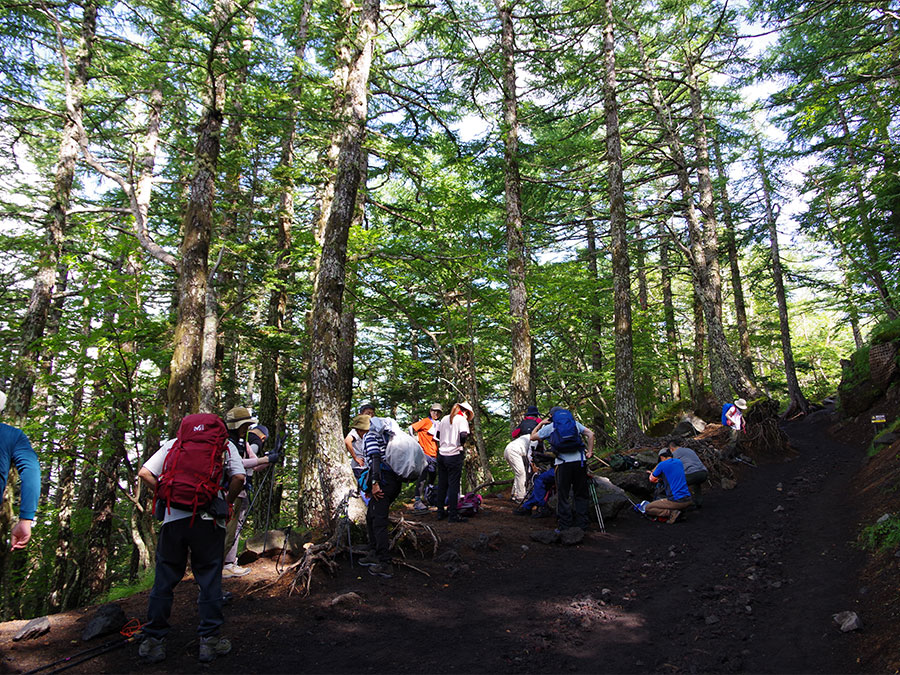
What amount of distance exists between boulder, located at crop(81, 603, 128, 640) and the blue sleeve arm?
130 cm

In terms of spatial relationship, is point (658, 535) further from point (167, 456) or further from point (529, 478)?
point (167, 456)

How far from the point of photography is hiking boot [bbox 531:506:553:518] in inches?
332

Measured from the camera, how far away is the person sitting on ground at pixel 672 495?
8.02 m

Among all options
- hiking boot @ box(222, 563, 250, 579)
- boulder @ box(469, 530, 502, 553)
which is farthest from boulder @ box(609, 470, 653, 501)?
hiking boot @ box(222, 563, 250, 579)

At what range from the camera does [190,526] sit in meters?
3.71

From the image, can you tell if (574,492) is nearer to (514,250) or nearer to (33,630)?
(514,250)

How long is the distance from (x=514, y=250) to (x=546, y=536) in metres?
6.93

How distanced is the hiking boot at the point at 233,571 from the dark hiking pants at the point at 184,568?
1777 millimetres

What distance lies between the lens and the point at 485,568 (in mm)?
5934

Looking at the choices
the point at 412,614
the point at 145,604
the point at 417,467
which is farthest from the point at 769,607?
the point at 145,604

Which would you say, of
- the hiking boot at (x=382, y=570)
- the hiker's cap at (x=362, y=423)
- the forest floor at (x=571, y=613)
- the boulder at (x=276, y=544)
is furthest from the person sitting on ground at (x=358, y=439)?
the forest floor at (x=571, y=613)

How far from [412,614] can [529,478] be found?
18.2 ft

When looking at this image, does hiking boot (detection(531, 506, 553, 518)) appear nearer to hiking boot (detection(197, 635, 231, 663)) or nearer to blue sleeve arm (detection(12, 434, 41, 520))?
hiking boot (detection(197, 635, 231, 663))

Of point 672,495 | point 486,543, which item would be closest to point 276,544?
point 486,543
